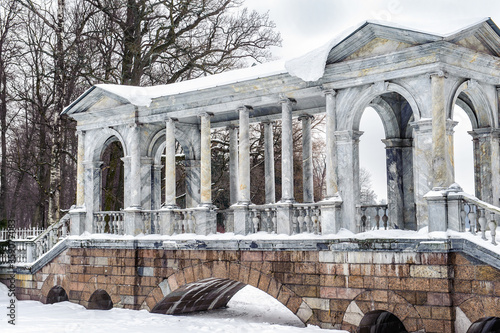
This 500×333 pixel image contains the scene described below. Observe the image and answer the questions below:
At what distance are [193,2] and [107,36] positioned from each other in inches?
142

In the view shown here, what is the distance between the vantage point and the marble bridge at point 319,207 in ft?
35.4

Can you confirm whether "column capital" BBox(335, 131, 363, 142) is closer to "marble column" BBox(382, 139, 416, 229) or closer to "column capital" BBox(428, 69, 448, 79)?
"column capital" BBox(428, 69, 448, 79)

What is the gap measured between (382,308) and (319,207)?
2.45 metres

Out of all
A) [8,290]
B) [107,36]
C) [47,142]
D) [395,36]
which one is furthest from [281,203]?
[47,142]

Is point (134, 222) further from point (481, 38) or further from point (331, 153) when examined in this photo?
point (481, 38)

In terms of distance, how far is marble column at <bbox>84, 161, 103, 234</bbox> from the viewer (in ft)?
56.9

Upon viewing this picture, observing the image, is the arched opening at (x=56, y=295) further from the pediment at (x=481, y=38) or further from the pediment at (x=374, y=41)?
the pediment at (x=481, y=38)

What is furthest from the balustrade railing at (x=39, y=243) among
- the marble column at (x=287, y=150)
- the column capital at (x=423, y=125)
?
the column capital at (x=423, y=125)

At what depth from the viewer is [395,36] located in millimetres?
11492

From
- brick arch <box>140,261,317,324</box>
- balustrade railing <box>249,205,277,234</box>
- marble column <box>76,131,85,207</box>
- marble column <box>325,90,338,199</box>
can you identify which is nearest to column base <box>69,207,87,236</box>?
marble column <box>76,131,85,207</box>

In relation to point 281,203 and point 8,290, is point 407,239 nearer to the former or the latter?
point 281,203

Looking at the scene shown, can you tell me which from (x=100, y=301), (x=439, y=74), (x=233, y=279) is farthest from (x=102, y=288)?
(x=439, y=74)

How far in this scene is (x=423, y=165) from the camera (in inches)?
450

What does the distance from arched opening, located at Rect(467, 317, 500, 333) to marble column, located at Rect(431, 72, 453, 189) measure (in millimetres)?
2356
